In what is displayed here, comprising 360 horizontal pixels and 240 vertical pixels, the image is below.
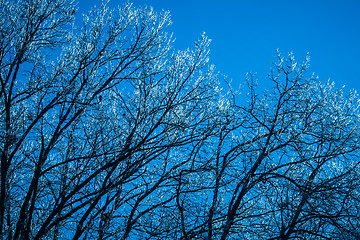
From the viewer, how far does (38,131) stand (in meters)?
5.93

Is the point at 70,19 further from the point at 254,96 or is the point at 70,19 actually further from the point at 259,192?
the point at 259,192

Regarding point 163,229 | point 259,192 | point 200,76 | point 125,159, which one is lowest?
point 163,229

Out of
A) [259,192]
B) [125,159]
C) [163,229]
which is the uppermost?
[125,159]

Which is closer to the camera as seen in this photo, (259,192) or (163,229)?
(163,229)

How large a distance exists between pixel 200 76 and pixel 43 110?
2387 millimetres

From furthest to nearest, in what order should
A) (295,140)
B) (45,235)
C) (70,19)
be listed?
(70,19) → (295,140) → (45,235)

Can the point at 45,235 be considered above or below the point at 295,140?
below

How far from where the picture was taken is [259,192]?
228 inches

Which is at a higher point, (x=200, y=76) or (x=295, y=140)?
(x=200, y=76)

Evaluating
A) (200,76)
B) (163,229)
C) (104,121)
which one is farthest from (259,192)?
(104,121)

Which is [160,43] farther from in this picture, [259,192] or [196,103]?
[259,192]

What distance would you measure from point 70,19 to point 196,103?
2392 mm

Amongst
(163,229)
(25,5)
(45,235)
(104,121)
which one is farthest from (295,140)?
(25,5)

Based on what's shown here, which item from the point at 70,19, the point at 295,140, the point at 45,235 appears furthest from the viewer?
the point at 70,19
